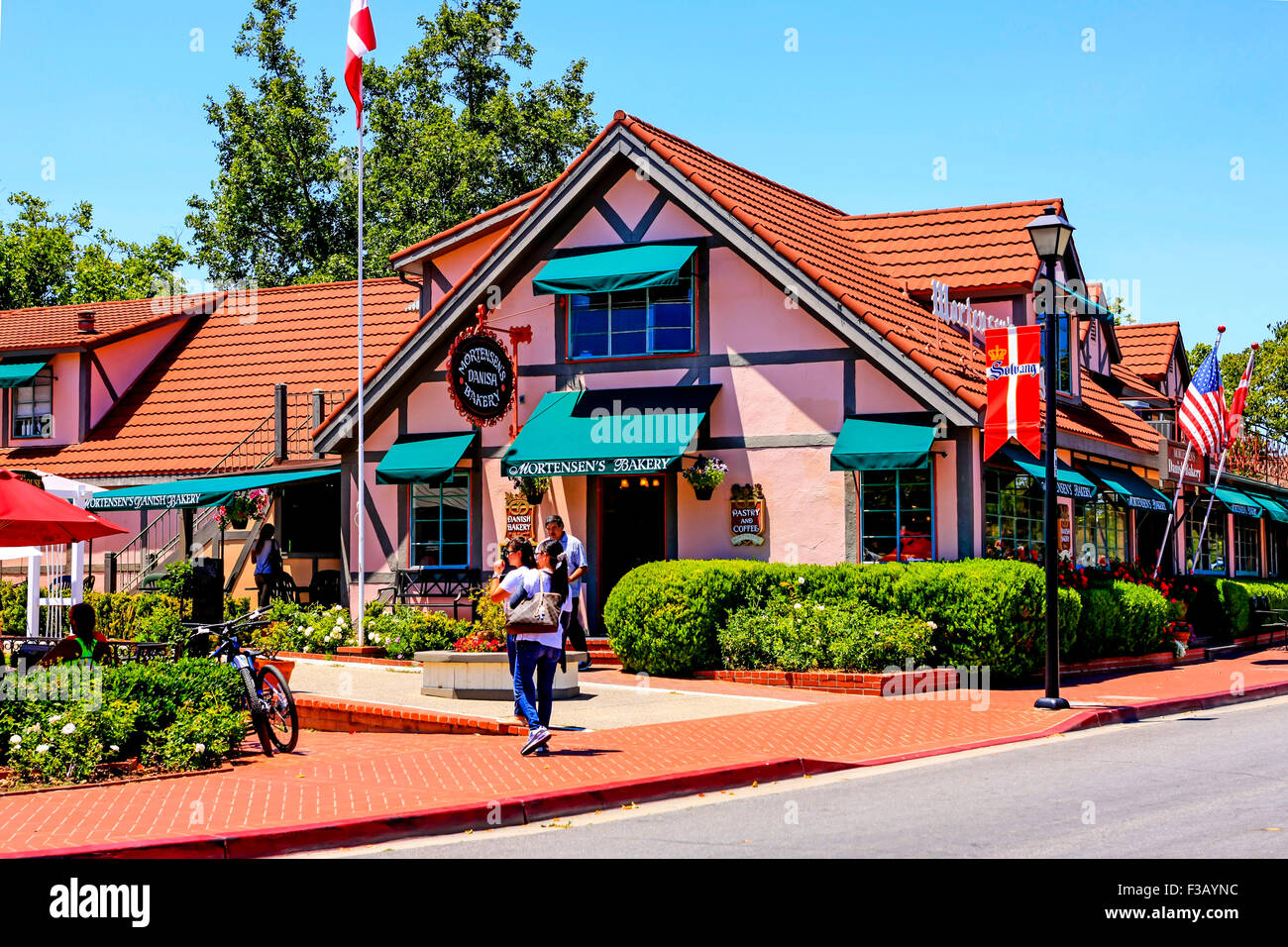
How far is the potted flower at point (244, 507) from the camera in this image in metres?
25.7

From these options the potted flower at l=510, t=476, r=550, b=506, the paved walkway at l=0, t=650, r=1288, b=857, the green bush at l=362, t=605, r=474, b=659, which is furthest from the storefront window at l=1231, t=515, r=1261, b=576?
the green bush at l=362, t=605, r=474, b=659

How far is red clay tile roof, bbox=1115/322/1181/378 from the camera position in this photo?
33062mm

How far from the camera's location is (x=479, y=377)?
2194 cm

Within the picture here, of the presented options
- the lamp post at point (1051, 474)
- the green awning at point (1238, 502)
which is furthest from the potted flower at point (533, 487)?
the green awning at point (1238, 502)

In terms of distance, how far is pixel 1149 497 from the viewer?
24656 millimetres

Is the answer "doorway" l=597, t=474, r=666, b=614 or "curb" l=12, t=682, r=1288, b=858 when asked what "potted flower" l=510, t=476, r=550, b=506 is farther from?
"curb" l=12, t=682, r=1288, b=858

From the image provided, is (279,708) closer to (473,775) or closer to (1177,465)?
(473,775)

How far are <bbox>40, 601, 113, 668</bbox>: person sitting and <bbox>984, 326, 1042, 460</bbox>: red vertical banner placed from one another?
11482 mm

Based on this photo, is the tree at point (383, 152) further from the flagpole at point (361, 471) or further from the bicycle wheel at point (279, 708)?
the bicycle wheel at point (279, 708)

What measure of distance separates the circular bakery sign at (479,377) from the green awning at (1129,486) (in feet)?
32.0
